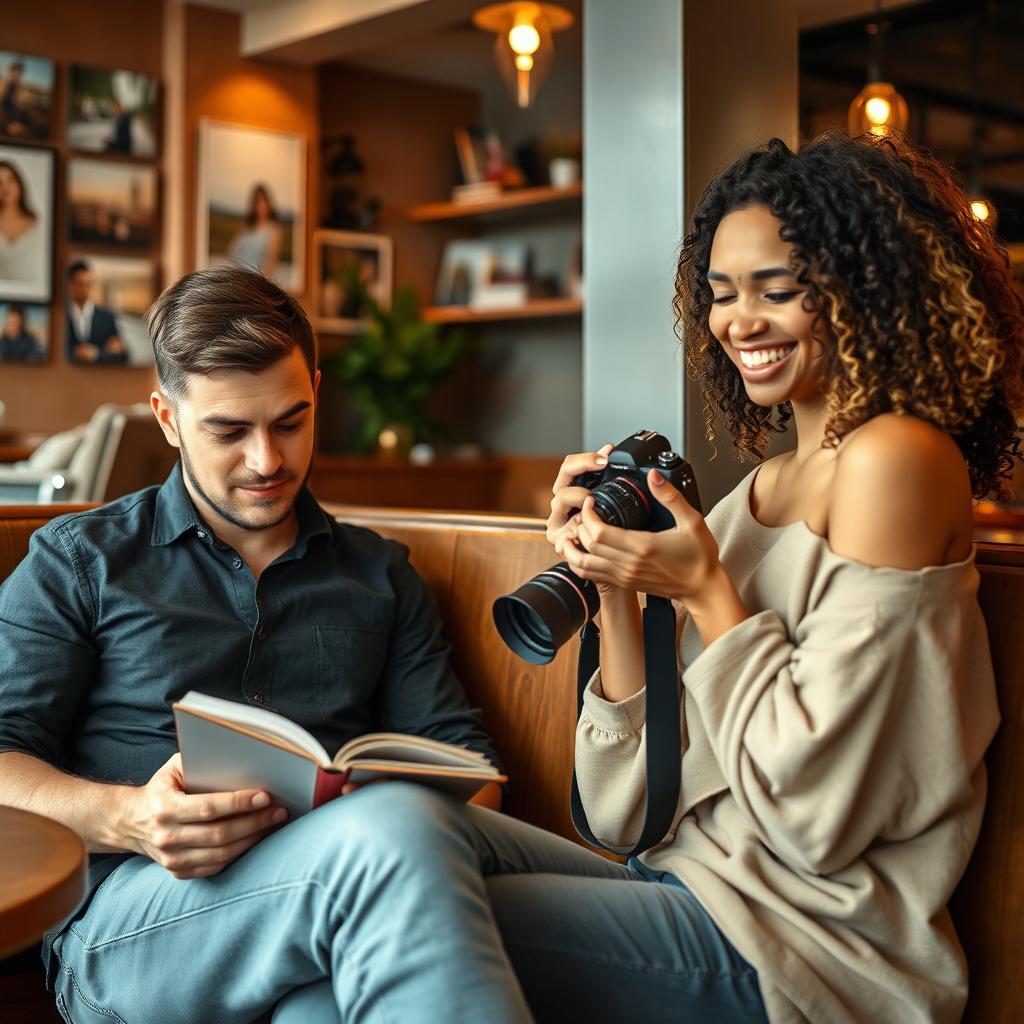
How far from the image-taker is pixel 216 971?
1.23 metres

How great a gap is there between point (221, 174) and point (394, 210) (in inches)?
43.6

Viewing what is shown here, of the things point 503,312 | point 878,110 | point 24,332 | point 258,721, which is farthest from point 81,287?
point 258,721

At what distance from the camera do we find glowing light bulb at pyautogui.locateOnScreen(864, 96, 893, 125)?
13.8 feet

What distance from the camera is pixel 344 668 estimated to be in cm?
165

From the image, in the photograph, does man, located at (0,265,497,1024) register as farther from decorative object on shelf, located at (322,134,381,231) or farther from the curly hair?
decorative object on shelf, located at (322,134,381,231)

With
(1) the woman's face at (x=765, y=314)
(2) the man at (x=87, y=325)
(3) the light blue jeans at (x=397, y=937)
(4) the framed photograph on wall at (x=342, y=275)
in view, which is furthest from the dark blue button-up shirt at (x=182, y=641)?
(4) the framed photograph on wall at (x=342, y=275)

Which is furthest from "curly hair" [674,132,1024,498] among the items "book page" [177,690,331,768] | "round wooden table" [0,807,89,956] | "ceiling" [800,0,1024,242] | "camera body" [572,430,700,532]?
"ceiling" [800,0,1024,242]

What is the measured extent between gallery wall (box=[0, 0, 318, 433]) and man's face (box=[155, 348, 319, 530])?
4.58m

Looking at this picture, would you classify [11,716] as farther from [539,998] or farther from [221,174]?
[221,174]

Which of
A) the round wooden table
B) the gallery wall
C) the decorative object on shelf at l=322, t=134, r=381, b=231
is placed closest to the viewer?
the round wooden table

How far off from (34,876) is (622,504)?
631 mm

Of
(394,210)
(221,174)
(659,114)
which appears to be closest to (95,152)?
(221,174)

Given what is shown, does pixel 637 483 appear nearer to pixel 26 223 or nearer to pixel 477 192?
pixel 26 223

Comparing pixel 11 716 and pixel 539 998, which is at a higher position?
pixel 11 716
